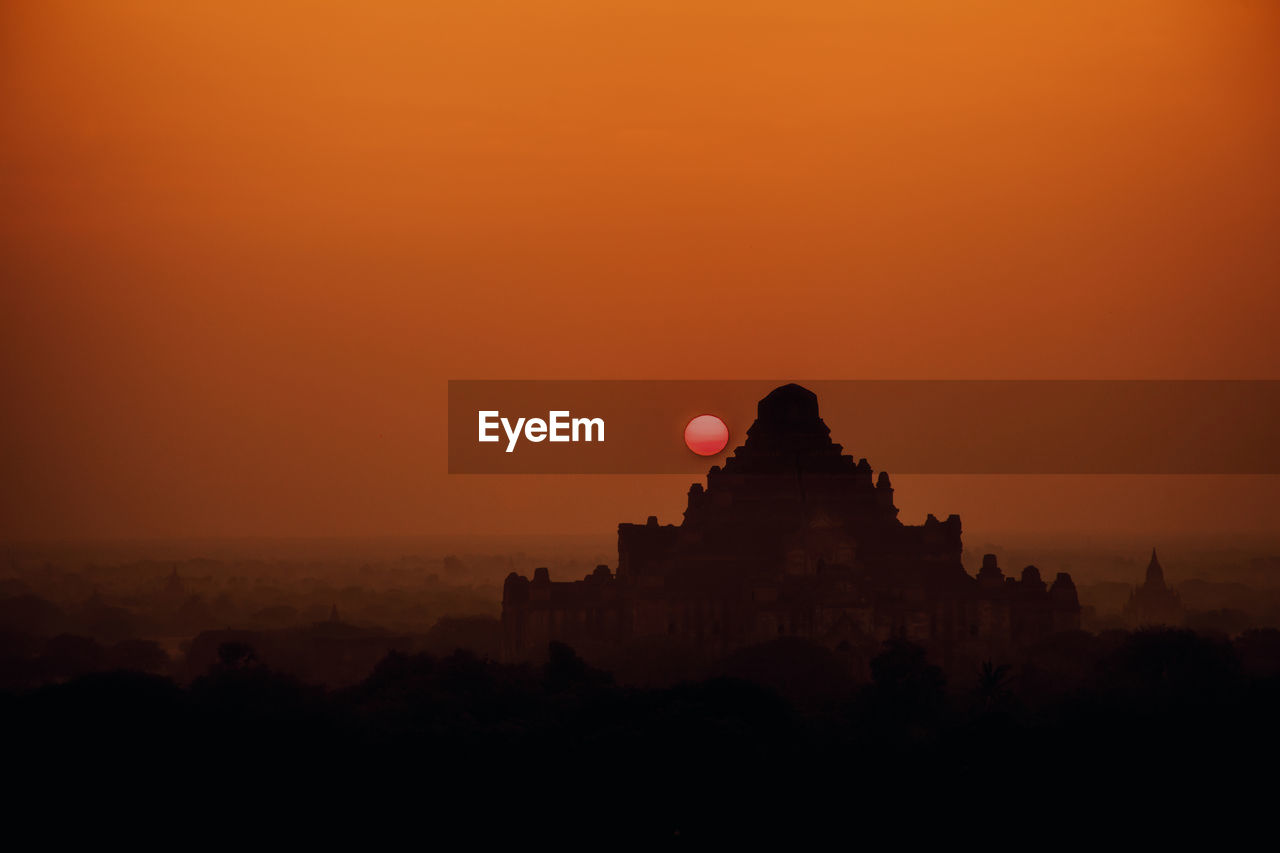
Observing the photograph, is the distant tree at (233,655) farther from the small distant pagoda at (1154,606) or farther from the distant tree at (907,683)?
the small distant pagoda at (1154,606)

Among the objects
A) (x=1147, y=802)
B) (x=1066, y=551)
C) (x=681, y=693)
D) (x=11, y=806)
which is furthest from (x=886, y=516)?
(x=1066, y=551)

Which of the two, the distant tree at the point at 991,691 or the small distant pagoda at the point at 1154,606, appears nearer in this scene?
the distant tree at the point at 991,691

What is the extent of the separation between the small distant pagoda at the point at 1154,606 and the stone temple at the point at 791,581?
3304 centimetres

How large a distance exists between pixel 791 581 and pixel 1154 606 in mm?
43965

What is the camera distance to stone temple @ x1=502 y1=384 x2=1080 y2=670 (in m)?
61.3

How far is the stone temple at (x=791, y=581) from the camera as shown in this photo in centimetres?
6131

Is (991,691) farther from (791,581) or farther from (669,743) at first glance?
(791,581)

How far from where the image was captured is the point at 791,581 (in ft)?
202

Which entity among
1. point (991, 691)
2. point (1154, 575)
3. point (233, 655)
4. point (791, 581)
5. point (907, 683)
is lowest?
point (991, 691)

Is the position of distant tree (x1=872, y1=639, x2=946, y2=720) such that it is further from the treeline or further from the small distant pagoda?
the small distant pagoda

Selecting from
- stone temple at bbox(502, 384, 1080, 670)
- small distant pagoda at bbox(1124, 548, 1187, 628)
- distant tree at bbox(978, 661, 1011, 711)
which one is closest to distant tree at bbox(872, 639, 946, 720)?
distant tree at bbox(978, 661, 1011, 711)

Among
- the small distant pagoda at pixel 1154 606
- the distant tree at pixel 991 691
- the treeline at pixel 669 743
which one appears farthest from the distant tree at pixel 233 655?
the small distant pagoda at pixel 1154 606

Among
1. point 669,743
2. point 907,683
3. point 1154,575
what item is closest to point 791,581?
point 907,683

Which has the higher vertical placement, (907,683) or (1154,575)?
(1154,575)
